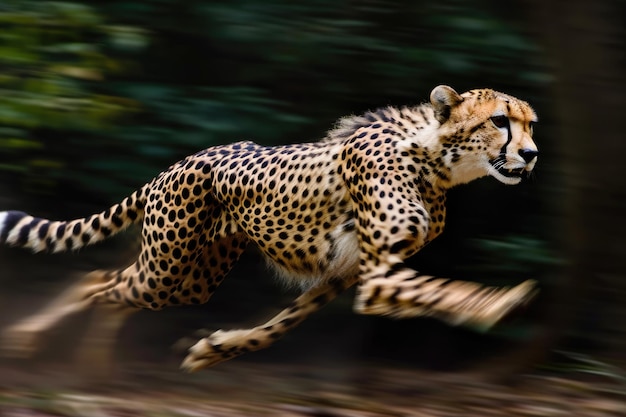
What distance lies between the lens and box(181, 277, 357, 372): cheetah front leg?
510 centimetres

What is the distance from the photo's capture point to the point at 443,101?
4645 millimetres

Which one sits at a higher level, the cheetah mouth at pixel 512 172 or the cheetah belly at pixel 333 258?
the cheetah mouth at pixel 512 172

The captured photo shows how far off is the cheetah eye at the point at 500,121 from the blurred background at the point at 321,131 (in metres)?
0.91

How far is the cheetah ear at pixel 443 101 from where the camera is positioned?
462 centimetres

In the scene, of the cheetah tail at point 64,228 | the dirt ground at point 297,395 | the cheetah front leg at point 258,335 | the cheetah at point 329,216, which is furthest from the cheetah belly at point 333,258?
the cheetah tail at point 64,228

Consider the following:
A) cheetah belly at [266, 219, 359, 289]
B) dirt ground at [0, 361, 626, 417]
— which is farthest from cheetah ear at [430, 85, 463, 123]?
dirt ground at [0, 361, 626, 417]

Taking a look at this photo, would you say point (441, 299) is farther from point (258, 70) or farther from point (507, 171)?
point (258, 70)

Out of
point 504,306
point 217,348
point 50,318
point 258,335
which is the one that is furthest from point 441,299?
point 50,318

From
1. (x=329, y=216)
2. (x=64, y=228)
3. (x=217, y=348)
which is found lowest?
(x=217, y=348)

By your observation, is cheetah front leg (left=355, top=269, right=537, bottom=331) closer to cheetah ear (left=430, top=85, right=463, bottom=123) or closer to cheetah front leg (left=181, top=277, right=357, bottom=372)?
cheetah front leg (left=181, top=277, right=357, bottom=372)

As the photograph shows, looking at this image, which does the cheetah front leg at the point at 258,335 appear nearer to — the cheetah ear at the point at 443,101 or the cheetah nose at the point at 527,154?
the cheetah ear at the point at 443,101

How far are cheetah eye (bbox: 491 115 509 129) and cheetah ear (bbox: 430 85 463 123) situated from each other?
0.18 metres

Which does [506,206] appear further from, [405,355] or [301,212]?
[301,212]

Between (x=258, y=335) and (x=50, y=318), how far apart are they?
1.38 metres
